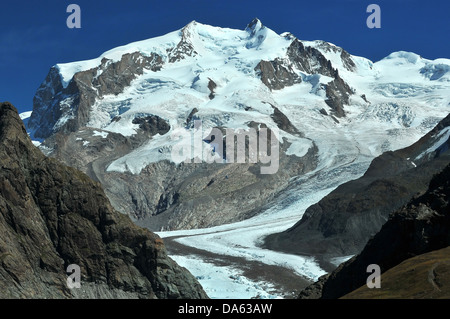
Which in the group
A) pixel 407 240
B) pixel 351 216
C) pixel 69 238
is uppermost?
pixel 351 216

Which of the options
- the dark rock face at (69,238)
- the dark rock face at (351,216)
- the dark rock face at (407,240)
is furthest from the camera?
the dark rock face at (351,216)

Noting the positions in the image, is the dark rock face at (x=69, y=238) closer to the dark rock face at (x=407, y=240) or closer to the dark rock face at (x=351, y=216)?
the dark rock face at (x=407, y=240)

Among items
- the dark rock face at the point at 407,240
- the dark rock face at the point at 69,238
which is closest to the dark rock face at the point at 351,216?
the dark rock face at the point at 69,238

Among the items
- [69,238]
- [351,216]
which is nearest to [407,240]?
[69,238]

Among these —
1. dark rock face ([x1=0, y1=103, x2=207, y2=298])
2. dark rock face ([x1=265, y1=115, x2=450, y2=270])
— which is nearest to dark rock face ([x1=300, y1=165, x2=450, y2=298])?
dark rock face ([x1=0, y1=103, x2=207, y2=298])

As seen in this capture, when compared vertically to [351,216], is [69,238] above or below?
below

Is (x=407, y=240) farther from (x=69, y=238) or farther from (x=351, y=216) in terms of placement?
(x=351, y=216)

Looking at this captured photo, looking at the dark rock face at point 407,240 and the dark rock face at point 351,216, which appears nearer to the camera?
the dark rock face at point 407,240
